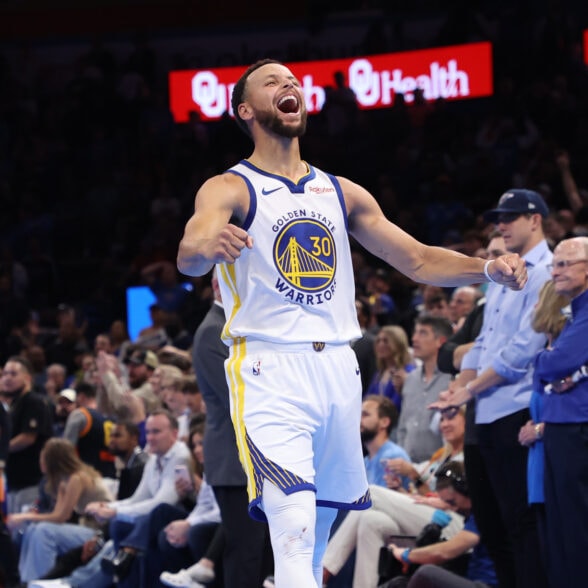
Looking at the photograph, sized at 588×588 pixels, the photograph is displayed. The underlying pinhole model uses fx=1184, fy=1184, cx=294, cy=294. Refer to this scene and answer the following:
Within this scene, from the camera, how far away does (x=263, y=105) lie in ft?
13.8

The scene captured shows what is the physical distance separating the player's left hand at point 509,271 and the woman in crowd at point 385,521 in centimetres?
289

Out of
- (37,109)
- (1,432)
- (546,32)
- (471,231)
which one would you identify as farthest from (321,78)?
(1,432)

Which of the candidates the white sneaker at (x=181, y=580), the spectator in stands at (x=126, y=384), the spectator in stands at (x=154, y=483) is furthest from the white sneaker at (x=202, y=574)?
the spectator in stands at (x=126, y=384)

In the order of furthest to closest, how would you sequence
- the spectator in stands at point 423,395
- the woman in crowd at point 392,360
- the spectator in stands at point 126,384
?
the spectator in stands at point 126,384
the woman in crowd at point 392,360
the spectator in stands at point 423,395

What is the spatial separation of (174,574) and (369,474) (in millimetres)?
1348

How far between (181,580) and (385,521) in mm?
1330

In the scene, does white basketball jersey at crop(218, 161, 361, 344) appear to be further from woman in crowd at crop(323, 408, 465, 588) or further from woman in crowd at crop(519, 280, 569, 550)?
woman in crowd at crop(323, 408, 465, 588)

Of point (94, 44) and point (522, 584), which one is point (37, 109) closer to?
point (94, 44)

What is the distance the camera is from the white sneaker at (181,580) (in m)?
7.02

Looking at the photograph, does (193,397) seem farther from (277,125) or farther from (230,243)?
(230,243)

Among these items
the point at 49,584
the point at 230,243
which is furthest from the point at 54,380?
the point at 230,243

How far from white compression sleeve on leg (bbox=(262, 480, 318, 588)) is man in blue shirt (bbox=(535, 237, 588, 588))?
76.7 inches

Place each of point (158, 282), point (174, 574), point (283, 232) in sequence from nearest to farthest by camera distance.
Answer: point (283, 232), point (174, 574), point (158, 282)

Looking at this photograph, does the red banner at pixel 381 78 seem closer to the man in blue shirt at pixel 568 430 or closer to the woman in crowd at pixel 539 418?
the woman in crowd at pixel 539 418
